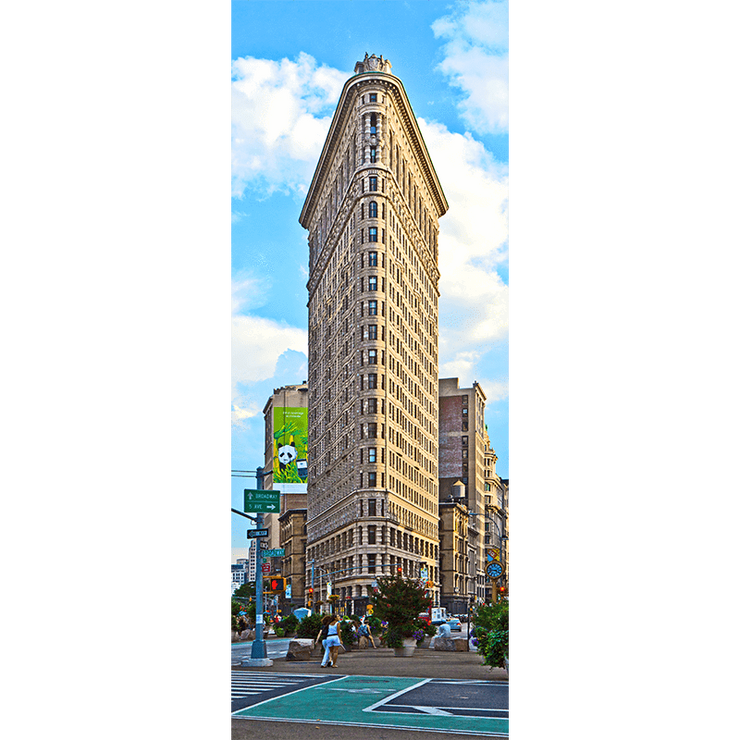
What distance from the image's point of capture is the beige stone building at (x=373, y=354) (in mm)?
105250

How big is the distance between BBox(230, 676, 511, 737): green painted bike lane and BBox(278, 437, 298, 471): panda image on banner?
105 meters

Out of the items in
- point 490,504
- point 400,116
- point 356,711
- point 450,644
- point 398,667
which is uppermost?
point 400,116

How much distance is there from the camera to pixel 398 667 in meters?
25.5

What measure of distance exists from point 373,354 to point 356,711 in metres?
93.0

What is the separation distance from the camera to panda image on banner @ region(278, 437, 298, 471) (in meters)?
125

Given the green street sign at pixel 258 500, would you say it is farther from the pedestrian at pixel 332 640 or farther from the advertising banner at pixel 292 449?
the advertising banner at pixel 292 449

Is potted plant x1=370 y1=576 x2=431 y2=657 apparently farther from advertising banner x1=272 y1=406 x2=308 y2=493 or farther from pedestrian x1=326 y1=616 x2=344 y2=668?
advertising banner x1=272 y1=406 x2=308 y2=493

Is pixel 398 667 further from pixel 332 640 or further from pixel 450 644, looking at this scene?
pixel 450 644

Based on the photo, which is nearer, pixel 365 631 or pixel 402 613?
pixel 402 613

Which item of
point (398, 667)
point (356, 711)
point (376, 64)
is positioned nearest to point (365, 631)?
point (398, 667)
